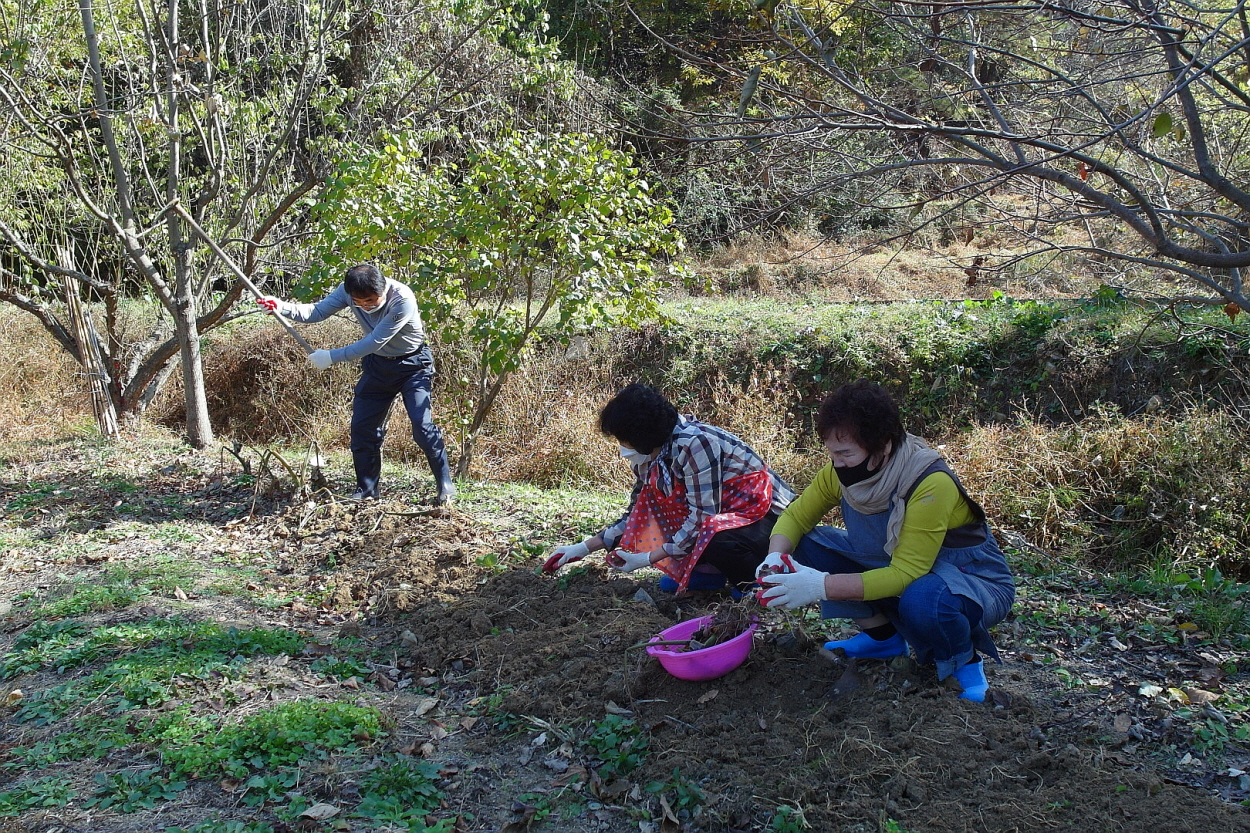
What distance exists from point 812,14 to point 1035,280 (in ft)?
11.8

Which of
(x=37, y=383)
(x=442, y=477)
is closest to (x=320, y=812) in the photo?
(x=442, y=477)

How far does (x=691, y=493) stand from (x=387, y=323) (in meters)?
2.49

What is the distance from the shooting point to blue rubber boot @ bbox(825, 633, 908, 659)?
3273 mm

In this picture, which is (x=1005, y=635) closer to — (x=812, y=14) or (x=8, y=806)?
(x=8, y=806)

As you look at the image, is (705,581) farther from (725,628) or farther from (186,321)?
(186,321)

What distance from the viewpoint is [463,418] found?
668 centimetres

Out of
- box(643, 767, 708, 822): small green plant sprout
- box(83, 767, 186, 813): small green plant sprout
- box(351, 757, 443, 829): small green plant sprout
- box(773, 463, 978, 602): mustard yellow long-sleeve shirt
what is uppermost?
box(773, 463, 978, 602): mustard yellow long-sleeve shirt

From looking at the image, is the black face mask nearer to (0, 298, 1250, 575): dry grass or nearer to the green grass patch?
the green grass patch

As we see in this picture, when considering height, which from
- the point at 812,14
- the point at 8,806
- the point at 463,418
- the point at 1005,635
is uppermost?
the point at 812,14

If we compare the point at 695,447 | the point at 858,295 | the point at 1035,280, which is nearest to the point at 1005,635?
the point at 695,447

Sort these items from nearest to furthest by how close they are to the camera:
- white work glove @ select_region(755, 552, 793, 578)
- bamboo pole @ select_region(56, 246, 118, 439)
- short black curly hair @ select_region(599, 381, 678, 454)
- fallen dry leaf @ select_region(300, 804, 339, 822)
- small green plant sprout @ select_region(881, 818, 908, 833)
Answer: small green plant sprout @ select_region(881, 818, 908, 833) → fallen dry leaf @ select_region(300, 804, 339, 822) → white work glove @ select_region(755, 552, 793, 578) → short black curly hair @ select_region(599, 381, 678, 454) → bamboo pole @ select_region(56, 246, 118, 439)

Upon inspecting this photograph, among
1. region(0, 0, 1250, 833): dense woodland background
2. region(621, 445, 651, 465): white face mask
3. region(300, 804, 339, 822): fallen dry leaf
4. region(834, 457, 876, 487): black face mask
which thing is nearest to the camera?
region(300, 804, 339, 822): fallen dry leaf

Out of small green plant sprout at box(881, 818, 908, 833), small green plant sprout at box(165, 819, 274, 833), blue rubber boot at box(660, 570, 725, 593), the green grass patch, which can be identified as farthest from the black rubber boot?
small green plant sprout at box(881, 818, 908, 833)

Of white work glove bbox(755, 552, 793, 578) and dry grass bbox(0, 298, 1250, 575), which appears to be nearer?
white work glove bbox(755, 552, 793, 578)
